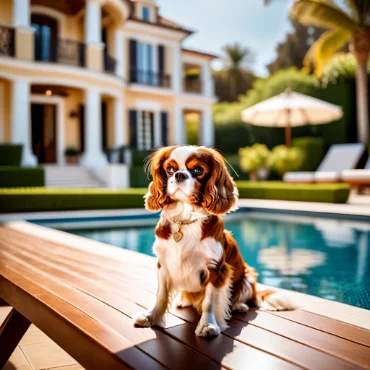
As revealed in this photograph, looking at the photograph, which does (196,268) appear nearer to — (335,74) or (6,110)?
(6,110)

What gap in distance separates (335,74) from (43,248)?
61.6 feet

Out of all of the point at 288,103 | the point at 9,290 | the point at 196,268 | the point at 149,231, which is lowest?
the point at 149,231

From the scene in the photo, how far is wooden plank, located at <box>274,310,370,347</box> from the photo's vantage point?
1860 mm

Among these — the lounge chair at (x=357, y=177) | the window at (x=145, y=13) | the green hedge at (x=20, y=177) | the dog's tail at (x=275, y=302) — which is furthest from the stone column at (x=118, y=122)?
the dog's tail at (x=275, y=302)

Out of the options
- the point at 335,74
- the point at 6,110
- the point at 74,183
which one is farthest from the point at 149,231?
the point at 335,74

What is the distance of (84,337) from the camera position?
6.10ft

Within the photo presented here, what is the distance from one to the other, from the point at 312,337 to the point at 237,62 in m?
42.1

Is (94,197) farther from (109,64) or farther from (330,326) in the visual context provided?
(330,326)

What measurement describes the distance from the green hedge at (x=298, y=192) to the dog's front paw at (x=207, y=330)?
10.9m

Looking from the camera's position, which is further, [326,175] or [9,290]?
[326,175]

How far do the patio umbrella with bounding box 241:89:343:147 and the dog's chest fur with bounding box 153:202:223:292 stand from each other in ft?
42.1

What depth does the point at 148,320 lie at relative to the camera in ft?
6.64

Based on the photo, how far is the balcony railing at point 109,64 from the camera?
1888 centimetres

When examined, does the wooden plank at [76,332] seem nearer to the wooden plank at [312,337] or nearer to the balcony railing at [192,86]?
the wooden plank at [312,337]
